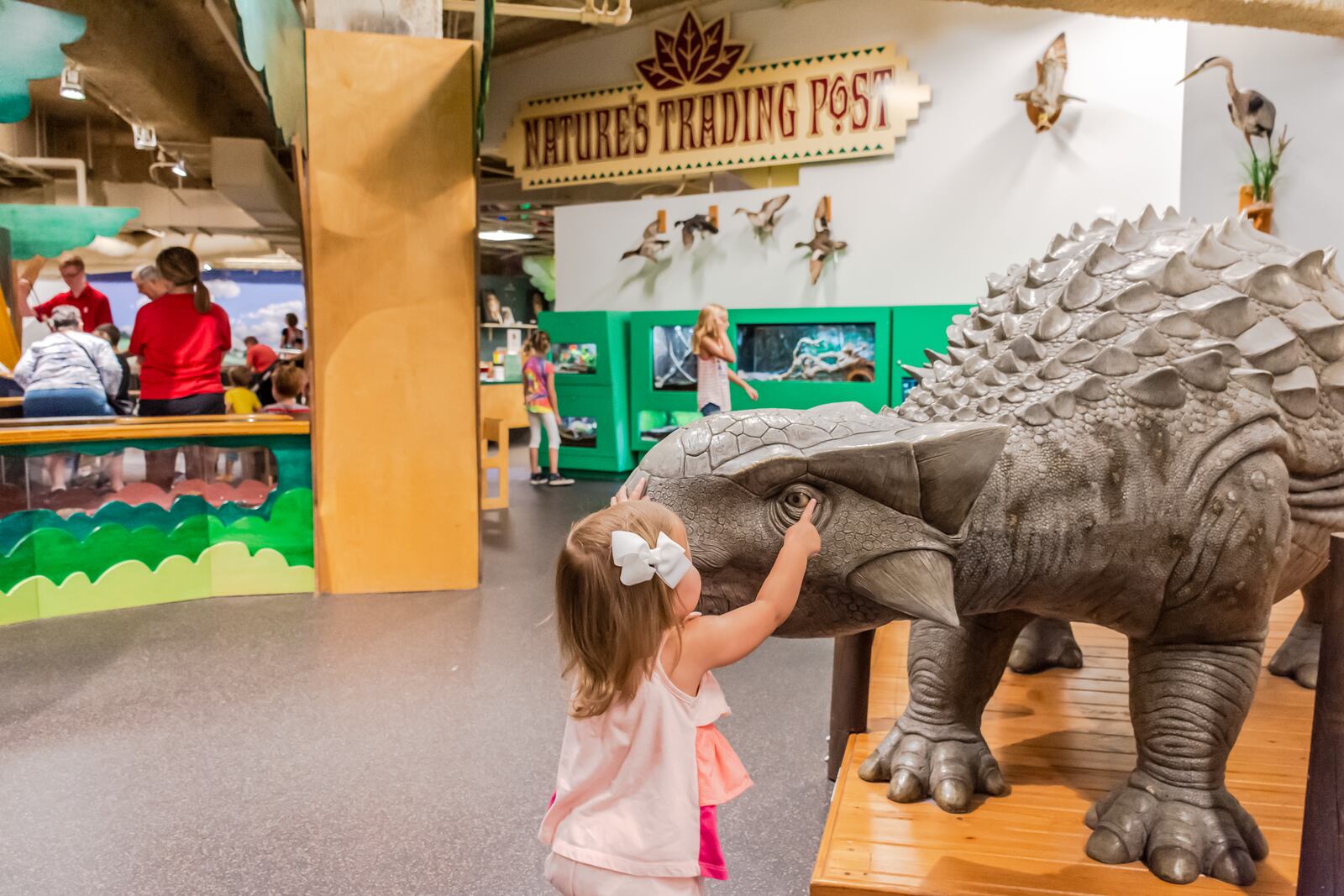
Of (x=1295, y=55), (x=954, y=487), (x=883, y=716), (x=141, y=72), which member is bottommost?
(x=883, y=716)

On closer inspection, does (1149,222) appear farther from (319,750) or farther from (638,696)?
(319,750)

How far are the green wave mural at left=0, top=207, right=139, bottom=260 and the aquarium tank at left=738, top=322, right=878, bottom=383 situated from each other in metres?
5.03

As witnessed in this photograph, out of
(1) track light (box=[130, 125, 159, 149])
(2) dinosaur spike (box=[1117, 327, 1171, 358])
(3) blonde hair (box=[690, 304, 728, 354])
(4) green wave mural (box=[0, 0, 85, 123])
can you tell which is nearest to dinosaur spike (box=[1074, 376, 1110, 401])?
(2) dinosaur spike (box=[1117, 327, 1171, 358])

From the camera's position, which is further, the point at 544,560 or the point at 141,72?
the point at 141,72

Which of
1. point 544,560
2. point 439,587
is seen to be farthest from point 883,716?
point 544,560

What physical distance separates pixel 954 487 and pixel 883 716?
1524 millimetres

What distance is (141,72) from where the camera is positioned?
738cm

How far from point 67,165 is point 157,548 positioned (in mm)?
6991

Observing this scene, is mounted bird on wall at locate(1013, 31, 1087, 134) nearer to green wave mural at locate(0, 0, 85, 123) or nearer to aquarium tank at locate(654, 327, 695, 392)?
aquarium tank at locate(654, 327, 695, 392)

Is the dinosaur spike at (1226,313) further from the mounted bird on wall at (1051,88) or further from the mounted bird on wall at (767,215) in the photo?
the mounted bird on wall at (767,215)

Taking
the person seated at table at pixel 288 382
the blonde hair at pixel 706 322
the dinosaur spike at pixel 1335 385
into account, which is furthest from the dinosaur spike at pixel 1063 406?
the person seated at table at pixel 288 382

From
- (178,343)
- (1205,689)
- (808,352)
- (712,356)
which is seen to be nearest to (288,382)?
(178,343)

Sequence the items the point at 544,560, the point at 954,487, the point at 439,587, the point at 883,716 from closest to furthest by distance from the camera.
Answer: the point at 954,487 < the point at 883,716 < the point at 439,587 < the point at 544,560

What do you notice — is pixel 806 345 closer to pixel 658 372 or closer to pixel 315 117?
pixel 658 372
